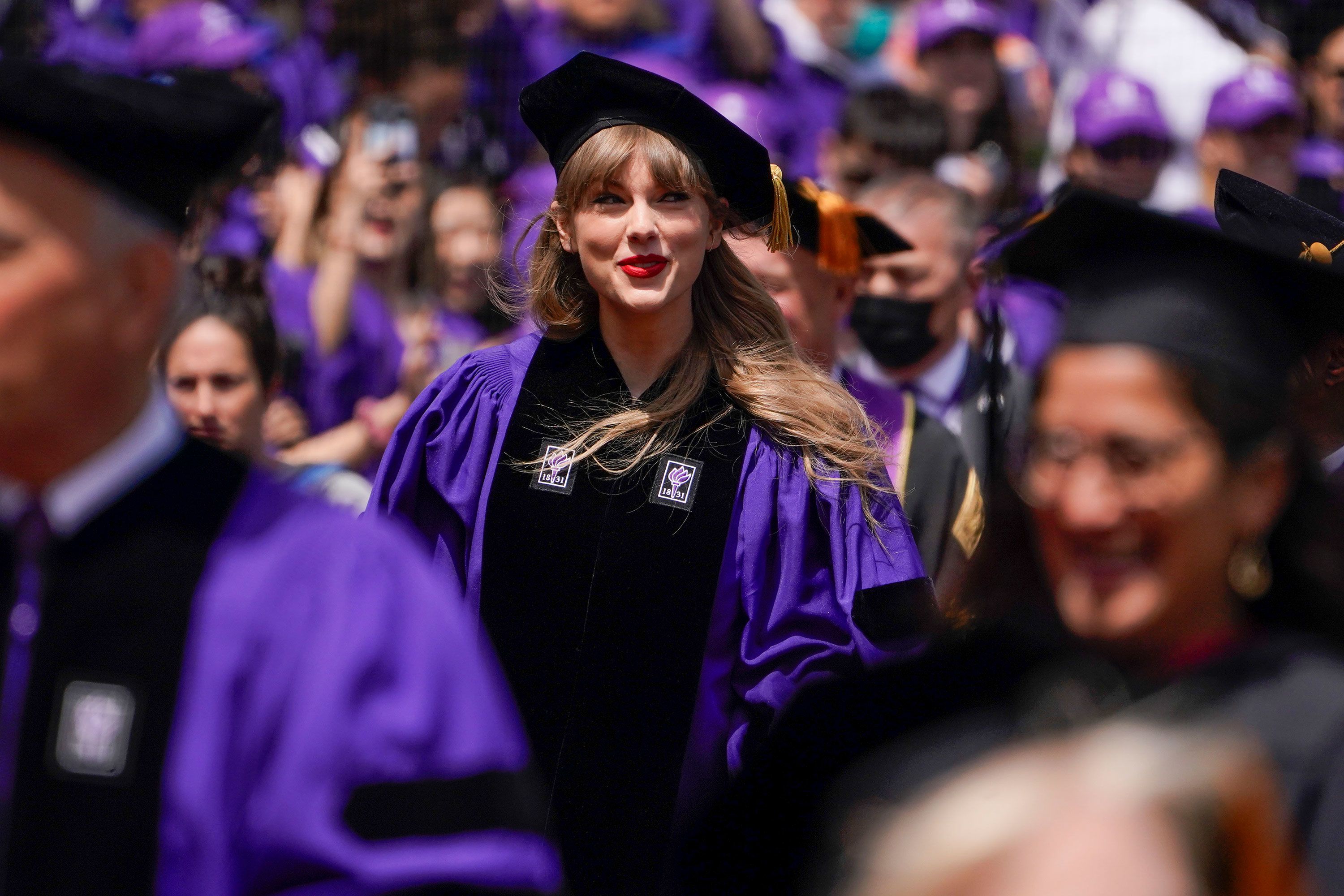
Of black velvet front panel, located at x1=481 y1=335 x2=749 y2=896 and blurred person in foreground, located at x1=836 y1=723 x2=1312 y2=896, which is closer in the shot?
blurred person in foreground, located at x1=836 y1=723 x2=1312 y2=896

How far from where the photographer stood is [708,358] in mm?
3662

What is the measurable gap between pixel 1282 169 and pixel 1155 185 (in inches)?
18.9

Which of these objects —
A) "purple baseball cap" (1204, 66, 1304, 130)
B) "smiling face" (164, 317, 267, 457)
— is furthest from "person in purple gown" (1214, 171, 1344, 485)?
"purple baseball cap" (1204, 66, 1304, 130)

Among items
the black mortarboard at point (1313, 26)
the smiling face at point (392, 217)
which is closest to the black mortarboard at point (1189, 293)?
the smiling face at point (392, 217)

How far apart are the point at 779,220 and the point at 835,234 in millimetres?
904

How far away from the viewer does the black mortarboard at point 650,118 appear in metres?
3.51

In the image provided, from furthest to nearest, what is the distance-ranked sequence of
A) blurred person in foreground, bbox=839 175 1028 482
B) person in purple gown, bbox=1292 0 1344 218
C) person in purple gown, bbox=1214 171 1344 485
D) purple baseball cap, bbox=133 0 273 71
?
purple baseball cap, bbox=133 0 273 71 < person in purple gown, bbox=1292 0 1344 218 < blurred person in foreground, bbox=839 175 1028 482 < person in purple gown, bbox=1214 171 1344 485

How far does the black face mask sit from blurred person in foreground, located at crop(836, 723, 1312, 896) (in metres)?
3.79

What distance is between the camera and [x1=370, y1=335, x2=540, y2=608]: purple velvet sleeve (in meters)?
3.60

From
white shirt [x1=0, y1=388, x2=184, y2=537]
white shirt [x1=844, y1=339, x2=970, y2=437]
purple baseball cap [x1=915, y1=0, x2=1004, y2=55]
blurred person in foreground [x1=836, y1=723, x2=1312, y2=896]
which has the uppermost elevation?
purple baseball cap [x1=915, y1=0, x2=1004, y2=55]

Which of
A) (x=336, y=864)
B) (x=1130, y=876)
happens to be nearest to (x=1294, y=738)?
(x=1130, y=876)

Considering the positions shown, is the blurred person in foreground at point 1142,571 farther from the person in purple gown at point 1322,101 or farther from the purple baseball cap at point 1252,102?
the purple baseball cap at point 1252,102

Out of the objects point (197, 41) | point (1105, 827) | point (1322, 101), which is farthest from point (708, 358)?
point (1322, 101)

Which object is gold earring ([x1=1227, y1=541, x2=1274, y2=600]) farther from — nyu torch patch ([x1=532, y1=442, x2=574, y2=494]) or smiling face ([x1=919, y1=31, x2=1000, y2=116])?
smiling face ([x1=919, y1=31, x2=1000, y2=116])
